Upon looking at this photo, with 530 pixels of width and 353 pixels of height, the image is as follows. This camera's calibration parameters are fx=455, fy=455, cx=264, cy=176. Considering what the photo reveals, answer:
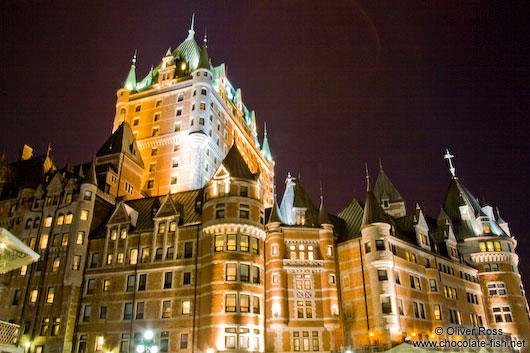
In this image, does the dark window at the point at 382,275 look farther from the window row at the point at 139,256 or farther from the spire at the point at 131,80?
Answer: the spire at the point at 131,80

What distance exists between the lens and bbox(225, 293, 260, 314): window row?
1849 inches

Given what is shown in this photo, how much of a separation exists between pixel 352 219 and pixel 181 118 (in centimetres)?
3784

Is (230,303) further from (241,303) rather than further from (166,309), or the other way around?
(166,309)

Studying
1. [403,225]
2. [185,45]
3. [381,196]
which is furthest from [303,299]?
[185,45]

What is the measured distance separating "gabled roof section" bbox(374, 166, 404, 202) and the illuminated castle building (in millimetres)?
11250

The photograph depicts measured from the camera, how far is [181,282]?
50656 mm

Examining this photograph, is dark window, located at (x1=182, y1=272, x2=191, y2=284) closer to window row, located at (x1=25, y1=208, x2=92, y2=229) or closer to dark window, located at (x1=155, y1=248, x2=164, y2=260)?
dark window, located at (x1=155, y1=248, x2=164, y2=260)

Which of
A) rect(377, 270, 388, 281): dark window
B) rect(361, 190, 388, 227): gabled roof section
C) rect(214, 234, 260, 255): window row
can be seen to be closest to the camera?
rect(214, 234, 260, 255): window row

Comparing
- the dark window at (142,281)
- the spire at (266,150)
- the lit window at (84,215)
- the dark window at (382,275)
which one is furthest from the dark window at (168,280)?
the spire at (266,150)

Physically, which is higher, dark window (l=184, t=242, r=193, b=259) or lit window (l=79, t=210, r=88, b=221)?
lit window (l=79, t=210, r=88, b=221)

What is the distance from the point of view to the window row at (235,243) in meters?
49.8

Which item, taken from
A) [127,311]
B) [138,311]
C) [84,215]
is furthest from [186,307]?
[84,215]

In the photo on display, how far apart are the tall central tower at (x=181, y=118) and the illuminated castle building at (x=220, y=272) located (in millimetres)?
11312

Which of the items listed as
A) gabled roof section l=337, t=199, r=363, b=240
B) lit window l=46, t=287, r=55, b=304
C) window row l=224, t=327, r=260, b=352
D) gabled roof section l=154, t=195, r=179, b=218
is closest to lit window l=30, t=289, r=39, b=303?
lit window l=46, t=287, r=55, b=304
